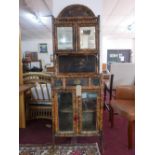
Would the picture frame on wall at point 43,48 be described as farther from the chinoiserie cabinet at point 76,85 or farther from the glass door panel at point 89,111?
the glass door panel at point 89,111

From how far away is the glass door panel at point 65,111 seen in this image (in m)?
2.38

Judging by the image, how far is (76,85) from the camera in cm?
234

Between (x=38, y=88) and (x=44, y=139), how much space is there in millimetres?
924

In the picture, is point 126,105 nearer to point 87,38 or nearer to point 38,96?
point 87,38

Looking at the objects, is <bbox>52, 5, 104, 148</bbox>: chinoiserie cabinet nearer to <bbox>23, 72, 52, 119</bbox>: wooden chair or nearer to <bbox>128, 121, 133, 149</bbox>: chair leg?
<bbox>128, 121, 133, 149</bbox>: chair leg

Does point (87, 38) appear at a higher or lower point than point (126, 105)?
higher

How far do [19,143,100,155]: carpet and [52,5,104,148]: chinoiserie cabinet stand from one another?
200 mm

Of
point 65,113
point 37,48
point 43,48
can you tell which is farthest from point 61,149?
point 37,48

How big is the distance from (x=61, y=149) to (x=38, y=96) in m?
1.21

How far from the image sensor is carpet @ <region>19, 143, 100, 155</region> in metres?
2.37

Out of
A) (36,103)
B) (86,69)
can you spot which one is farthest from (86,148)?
(36,103)
